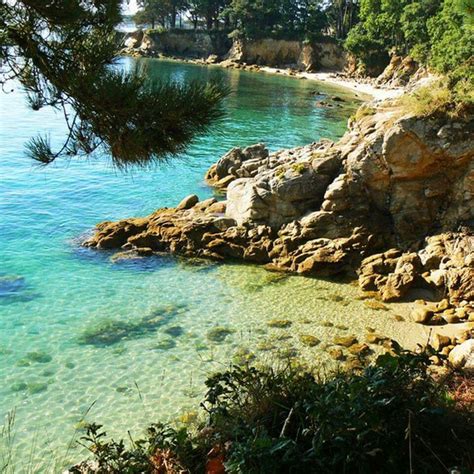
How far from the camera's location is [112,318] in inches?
528

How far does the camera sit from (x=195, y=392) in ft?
33.2

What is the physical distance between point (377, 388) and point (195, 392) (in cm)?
558

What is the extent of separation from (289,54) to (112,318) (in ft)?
249

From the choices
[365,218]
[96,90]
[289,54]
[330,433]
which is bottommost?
[365,218]

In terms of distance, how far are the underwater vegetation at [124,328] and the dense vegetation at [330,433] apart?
6898mm

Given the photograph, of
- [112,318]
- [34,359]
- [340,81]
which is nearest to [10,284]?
[112,318]

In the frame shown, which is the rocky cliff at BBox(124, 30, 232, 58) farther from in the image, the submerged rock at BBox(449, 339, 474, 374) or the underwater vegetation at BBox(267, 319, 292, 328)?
the submerged rock at BBox(449, 339, 474, 374)

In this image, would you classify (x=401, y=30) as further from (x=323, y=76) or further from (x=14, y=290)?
(x=14, y=290)

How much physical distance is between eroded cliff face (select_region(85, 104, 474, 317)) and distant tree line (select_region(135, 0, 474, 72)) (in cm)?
2089

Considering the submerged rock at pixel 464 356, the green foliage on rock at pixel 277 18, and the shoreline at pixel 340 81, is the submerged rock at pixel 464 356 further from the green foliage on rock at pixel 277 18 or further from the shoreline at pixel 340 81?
the green foliage on rock at pixel 277 18

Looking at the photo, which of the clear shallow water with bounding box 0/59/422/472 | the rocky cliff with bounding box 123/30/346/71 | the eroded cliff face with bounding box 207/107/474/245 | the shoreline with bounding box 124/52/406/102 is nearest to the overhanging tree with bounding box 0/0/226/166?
the clear shallow water with bounding box 0/59/422/472

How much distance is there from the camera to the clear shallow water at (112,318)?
379 inches

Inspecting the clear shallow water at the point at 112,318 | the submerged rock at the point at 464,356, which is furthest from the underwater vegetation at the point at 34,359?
the submerged rock at the point at 464,356

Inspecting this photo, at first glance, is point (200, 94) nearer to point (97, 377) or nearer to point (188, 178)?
point (97, 377)
